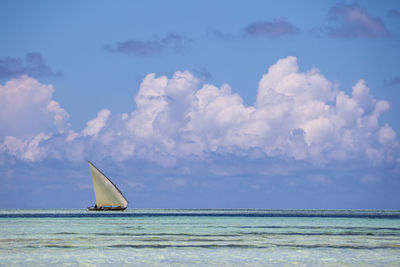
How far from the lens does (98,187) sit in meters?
124

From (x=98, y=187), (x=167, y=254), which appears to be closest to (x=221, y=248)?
(x=167, y=254)

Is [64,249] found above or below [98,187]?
below

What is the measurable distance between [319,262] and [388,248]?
1043cm

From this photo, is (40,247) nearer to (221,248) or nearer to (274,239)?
(221,248)

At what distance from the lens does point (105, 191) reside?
12644 cm

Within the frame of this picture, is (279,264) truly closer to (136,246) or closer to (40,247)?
(136,246)

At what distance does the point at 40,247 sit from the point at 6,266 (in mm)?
11745

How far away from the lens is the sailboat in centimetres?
11969

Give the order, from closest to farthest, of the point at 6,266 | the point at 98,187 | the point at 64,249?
the point at 6,266 → the point at 64,249 → the point at 98,187

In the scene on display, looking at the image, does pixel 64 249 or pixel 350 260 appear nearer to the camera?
pixel 350 260

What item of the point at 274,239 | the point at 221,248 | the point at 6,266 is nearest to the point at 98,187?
the point at 274,239

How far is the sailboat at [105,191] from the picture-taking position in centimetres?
11969

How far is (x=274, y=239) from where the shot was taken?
56.4 m

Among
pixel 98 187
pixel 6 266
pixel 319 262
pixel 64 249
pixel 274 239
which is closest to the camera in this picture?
pixel 6 266
